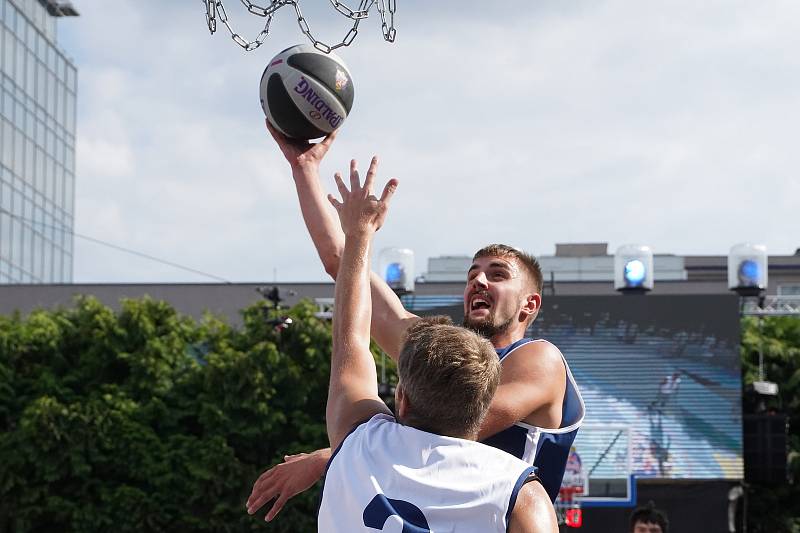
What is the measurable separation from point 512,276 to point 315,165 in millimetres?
995

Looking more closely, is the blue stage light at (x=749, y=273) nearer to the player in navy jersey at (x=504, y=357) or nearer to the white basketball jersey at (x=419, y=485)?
the player in navy jersey at (x=504, y=357)

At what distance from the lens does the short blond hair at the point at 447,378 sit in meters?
2.94

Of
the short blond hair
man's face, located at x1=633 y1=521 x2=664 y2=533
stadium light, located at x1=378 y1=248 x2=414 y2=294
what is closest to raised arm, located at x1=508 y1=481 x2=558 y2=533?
the short blond hair

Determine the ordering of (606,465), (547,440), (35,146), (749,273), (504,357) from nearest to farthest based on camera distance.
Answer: (547,440)
(504,357)
(749,273)
(606,465)
(35,146)

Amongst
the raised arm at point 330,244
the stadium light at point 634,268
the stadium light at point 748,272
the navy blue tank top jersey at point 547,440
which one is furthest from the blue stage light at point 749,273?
the navy blue tank top jersey at point 547,440

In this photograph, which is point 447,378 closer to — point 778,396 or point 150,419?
point 150,419

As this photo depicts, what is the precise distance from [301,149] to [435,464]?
2230 mm

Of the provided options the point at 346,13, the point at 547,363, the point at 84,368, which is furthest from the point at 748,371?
the point at 547,363

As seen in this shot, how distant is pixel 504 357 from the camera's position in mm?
3818

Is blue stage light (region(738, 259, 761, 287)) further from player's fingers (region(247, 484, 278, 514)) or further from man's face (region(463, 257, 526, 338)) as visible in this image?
player's fingers (region(247, 484, 278, 514))

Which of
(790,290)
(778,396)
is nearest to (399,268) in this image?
(778,396)

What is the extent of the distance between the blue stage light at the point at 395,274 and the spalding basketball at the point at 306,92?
15772mm

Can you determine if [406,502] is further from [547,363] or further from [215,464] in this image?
[215,464]

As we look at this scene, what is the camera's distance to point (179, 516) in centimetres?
2291
